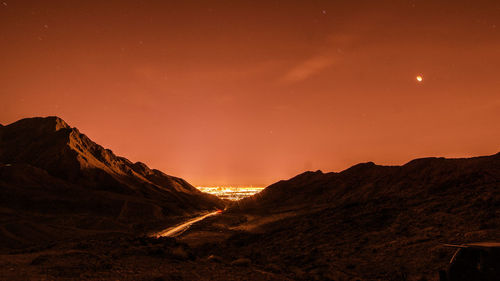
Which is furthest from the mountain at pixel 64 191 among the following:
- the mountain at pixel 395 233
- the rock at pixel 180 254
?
the rock at pixel 180 254

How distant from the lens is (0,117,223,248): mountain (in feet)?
152

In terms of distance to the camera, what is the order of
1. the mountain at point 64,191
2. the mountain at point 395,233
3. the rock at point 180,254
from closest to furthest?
the rock at point 180,254
the mountain at point 395,233
the mountain at point 64,191

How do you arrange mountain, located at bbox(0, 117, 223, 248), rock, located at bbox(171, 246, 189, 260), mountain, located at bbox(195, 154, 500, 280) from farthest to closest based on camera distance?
1. mountain, located at bbox(0, 117, 223, 248)
2. mountain, located at bbox(195, 154, 500, 280)
3. rock, located at bbox(171, 246, 189, 260)

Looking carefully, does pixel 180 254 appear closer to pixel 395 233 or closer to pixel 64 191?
pixel 395 233

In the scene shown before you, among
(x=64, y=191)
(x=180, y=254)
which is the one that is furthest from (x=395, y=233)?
(x=64, y=191)

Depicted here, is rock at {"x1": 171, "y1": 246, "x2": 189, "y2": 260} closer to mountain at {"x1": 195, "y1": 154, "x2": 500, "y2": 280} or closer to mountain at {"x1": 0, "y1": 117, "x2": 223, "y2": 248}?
mountain at {"x1": 195, "y1": 154, "x2": 500, "y2": 280}

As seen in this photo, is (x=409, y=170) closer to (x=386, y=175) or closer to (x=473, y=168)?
(x=386, y=175)

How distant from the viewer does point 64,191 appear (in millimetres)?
68750

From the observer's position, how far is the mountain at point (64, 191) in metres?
46.3

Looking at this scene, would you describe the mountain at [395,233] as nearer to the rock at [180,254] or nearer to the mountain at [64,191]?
the rock at [180,254]

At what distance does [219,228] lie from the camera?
48375mm

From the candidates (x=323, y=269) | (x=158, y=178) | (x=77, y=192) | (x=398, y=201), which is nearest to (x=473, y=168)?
(x=398, y=201)

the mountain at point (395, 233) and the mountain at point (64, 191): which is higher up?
the mountain at point (64, 191)

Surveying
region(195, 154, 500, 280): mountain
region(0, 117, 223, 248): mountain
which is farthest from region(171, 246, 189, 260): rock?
region(0, 117, 223, 248): mountain
